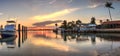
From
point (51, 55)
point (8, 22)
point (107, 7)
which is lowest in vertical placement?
point (51, 55)

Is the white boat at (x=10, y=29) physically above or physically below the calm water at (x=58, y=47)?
above

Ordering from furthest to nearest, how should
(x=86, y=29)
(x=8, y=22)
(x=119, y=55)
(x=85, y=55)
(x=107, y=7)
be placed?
(x=86, y=29) < (x=107, y=7) < (x=8, y=22) < (x=85, y=55) < (x=119, y=55)

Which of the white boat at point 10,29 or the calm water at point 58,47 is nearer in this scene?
the calm water at point 58,47

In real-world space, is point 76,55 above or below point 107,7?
below

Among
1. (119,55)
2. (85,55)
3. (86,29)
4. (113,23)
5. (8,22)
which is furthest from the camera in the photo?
(86,29)

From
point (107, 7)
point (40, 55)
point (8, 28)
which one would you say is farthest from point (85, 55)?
point (107, 7)

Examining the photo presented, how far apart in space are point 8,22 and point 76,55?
253 ft

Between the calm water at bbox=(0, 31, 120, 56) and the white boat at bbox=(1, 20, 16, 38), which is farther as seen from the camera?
the white boat at bbox=(1, 20, 16, 38)

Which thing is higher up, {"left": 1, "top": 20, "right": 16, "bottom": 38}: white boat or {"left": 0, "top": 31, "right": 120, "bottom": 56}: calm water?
{"left": 1, "top": 20, "right": 16, "bottom": 38}: white boat

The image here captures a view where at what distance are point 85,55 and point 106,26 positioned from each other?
129765 mm

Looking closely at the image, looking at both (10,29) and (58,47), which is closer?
(58,47)

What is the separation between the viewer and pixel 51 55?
2727 cm

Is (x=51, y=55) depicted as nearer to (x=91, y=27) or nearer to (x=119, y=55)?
(x=119, y=55)

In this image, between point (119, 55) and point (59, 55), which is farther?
point (59, 55)
